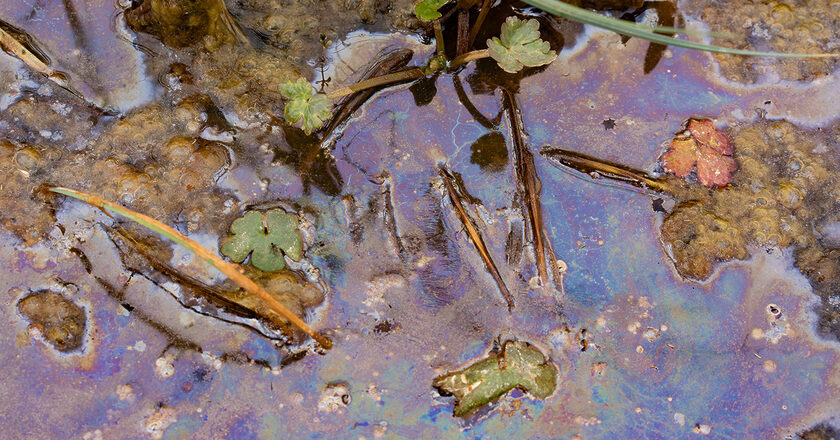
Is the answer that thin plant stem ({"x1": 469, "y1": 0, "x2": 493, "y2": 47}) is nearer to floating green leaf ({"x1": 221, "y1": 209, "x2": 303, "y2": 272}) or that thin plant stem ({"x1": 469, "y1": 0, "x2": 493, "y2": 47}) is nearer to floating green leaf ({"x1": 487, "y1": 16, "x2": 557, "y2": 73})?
floating green leaf ({"x1": 487, "y1": 16, "x2": 557, "y2": 73})

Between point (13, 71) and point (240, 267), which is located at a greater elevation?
point (13, 71)

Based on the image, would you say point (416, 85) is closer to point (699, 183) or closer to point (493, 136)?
point (493, 136)

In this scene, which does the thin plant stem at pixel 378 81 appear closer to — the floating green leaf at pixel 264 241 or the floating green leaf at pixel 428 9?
the floating green leaf at pixel 428 9

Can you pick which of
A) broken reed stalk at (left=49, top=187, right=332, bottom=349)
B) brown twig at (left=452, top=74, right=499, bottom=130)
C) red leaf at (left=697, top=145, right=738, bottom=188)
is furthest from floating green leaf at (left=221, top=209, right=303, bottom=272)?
red leaf at (left=697, top=145, right=738, bottom=188)

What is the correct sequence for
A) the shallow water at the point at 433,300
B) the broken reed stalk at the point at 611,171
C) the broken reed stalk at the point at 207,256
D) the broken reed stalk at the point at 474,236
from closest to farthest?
the broken reed stalk at the point at 207,256 < the shallow water at the point at 433,300 < the broken reed stalk at the point at 474,236 < the broken reed stalk at the point at 611,171

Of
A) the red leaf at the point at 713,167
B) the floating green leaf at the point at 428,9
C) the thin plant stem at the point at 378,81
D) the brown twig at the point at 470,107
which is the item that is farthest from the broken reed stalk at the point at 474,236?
the red leaf at the point at 713,167

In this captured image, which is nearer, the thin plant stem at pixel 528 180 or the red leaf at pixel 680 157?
the thin plant stem at pixel 528 180

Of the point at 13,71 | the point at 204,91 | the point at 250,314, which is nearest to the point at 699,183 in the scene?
the point at 250,314
